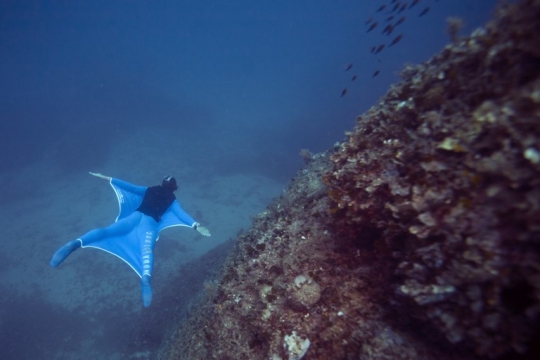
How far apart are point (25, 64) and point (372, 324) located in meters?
116

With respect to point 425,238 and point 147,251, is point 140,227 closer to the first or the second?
point 147,251

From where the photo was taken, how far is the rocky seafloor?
190 centimetres

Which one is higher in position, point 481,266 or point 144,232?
point 144,232

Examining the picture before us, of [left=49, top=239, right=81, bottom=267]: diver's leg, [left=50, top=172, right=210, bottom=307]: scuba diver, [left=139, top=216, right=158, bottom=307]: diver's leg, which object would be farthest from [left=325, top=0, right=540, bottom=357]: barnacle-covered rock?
[left=49, top=239, right=81, bottom=267]: diver's leg

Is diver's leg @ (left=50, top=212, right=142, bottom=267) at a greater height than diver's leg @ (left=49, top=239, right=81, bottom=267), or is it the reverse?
diver's leg @ (left=50, top=212, right=142, bottom=267)

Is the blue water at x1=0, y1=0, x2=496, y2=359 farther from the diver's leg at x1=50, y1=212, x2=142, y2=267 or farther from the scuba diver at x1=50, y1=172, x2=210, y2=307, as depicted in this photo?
the diver's leg at x1=50, y1=212, x2=142, y2=267

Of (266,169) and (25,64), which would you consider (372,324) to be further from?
(25,64)

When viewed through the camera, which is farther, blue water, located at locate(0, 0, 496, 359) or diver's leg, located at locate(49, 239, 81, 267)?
blue water, located at locate(0, 0, 496, 359)

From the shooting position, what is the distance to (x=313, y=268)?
3523 millimetres

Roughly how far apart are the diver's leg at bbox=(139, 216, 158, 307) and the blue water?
5743 millimetres

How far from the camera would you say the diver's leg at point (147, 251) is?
5.12m

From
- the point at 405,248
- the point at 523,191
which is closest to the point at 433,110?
the point at 523,191

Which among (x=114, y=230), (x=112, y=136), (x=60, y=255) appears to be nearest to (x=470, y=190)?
(x=60, y=255)

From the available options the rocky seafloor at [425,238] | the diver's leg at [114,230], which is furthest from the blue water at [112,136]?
the diver's leg at [114,230]
